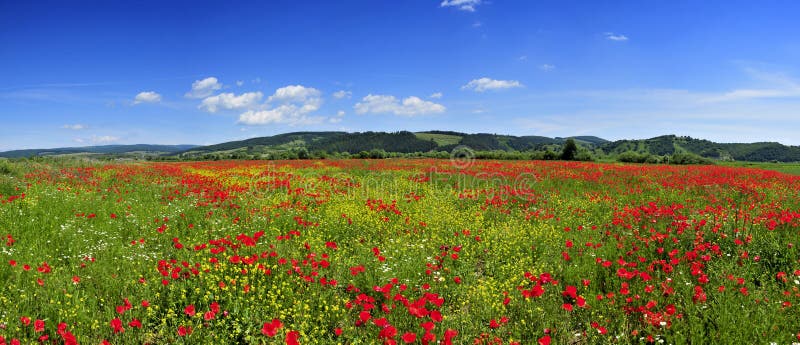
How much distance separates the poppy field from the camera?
403 centimetres

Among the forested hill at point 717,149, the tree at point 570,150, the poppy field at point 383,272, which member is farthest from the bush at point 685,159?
the forested hill at point 717,149

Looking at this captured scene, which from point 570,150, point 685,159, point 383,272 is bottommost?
point 383,272

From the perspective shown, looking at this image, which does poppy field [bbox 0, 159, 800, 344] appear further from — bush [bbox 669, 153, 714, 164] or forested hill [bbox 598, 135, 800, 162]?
forested hill [bbox 598, 135, 800, 162]

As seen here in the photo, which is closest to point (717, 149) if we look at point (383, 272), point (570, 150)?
point (570, 150)

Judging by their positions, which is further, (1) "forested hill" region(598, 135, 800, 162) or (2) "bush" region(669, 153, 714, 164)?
(1) "forested hill" region(598, 135, 800, 162)

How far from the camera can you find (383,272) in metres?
5.72

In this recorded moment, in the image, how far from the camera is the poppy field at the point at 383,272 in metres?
4.03

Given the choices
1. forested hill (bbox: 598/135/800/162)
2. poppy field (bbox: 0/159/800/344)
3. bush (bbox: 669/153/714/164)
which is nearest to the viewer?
poppy field (bbox: 0/159/800/344)

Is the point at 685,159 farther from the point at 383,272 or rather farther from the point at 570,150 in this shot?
the point at 383,272

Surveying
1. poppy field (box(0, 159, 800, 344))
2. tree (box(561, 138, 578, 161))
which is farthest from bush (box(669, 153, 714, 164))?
poppy field (box(0, 159, 800, 344))

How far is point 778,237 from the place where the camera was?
21.0ft

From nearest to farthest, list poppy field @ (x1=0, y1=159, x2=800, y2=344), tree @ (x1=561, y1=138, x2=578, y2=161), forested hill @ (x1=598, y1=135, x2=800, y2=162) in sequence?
poppy field @ (x1=0, y1=159, x2=800, y2=344), tree @ (x1=561, y1=138, x2=578, y2=161), forested hill @ (x1=598, y1=135, x2=800, y2=162)

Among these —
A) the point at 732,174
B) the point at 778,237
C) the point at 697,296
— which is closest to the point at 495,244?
the point at 697,296

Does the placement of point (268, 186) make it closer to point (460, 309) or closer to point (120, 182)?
point (120, 182)
